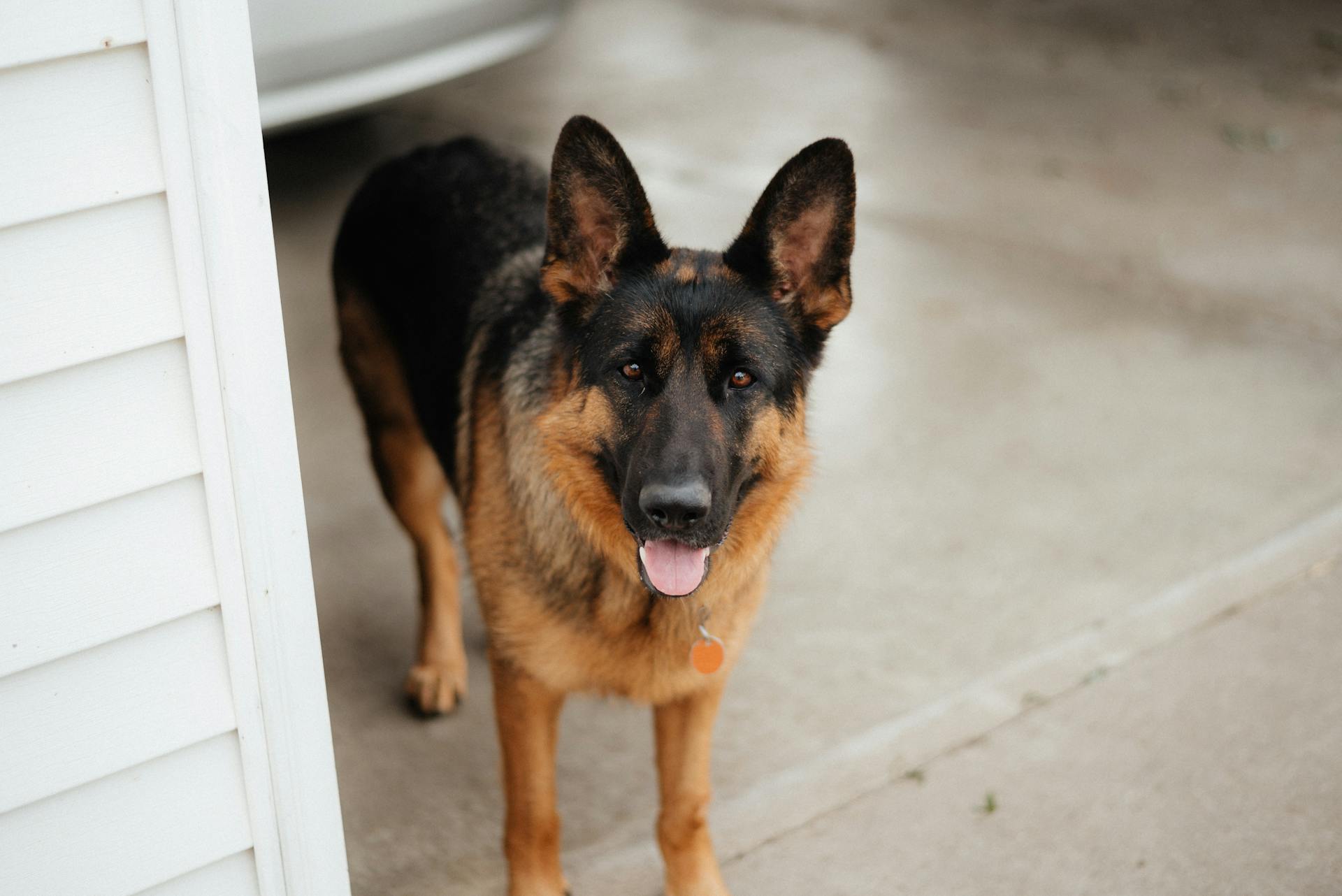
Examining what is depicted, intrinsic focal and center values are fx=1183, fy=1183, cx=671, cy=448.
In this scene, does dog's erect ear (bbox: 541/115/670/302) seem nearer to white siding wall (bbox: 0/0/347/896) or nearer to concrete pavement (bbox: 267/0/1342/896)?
white siding wall (bbox: 0/0/347/896)

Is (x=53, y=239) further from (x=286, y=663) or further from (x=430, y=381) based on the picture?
(x=430, y=381)

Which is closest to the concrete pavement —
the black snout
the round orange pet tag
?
the round orange pet tag

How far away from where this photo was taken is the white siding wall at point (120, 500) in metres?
1.74

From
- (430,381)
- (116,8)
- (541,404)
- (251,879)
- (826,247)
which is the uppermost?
(116,8)

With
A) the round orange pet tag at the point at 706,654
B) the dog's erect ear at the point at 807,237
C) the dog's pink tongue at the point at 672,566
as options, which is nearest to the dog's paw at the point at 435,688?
the round orange pet tag at the point at 706,654

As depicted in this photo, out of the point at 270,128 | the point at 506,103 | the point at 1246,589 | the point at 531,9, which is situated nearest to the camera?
the point at 1246,589

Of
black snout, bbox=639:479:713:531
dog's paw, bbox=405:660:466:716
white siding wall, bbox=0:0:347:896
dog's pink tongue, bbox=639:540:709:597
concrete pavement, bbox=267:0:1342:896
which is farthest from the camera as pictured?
dog's paw, bbox=405:660:466:716

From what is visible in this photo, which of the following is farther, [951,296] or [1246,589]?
[951,296]

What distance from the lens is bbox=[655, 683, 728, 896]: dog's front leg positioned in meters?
2.83

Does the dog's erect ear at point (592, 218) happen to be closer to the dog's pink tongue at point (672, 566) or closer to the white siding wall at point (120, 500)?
the dog's pink tongue at point (672, 566)

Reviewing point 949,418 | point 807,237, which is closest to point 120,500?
point 807,237

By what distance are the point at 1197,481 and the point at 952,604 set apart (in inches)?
49.5

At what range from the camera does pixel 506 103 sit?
25.5 feet

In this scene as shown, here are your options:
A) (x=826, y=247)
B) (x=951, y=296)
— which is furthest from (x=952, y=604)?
(x=951, y=296)
